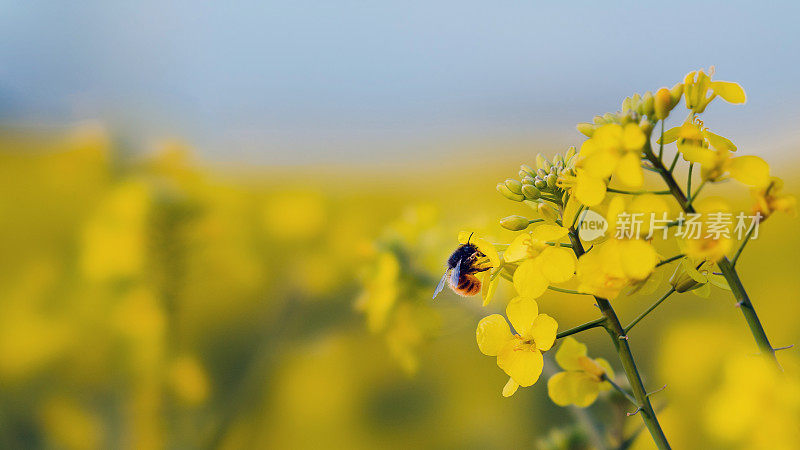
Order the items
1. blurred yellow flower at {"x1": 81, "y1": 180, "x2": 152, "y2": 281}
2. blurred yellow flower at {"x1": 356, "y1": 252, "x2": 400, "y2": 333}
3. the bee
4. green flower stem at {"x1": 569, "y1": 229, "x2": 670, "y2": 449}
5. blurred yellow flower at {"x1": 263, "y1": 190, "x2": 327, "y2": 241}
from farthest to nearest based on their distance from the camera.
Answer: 1. blurred yellow flower at {"x1": 263, "y1": 190, "x2": 327, "y2": 241}
2. blurred yellow flower at {"x1": 81, "y1": 180, "x2": 152, "y2": 281}
3. blurred yellow flower at {"x1": 356, "y1": 252, "x2": 400, "y2": 333}
4. the bee
5. green flower stem at {"x1": 569, "y1": 229, "x2": 670, "y2": 449}

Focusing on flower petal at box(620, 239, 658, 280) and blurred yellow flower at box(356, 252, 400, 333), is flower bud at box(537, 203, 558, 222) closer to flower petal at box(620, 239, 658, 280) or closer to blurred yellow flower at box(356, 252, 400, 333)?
flower petal at box(620, 239, 658, 280)

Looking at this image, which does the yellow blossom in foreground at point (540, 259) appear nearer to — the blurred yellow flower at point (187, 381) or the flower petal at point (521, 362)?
the flower petal at point (521, 362)

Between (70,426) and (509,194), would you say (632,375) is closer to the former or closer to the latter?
(509,194)

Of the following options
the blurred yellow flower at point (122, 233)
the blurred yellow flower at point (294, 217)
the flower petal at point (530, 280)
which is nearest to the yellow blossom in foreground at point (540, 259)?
the flower petal at point (530, 280)

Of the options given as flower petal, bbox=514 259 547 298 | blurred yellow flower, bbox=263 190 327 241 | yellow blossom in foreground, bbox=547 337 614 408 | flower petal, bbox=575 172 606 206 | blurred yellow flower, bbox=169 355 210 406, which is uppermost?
flower petal, bbox=575 172 606 206

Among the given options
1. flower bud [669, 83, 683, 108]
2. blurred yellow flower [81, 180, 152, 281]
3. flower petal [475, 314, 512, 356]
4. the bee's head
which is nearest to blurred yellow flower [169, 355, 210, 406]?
blurred yellow flower [81, 180, 152, 281]

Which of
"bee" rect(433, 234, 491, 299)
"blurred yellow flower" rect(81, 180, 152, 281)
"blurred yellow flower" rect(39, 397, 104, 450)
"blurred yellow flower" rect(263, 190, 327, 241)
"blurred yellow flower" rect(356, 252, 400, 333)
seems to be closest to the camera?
"bee" rect(433, 234, 491, 299)

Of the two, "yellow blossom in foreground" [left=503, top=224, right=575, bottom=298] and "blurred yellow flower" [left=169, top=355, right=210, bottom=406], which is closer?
"yellow blossom in foreground" [left=503, top=224, right=575, bottom=298]
